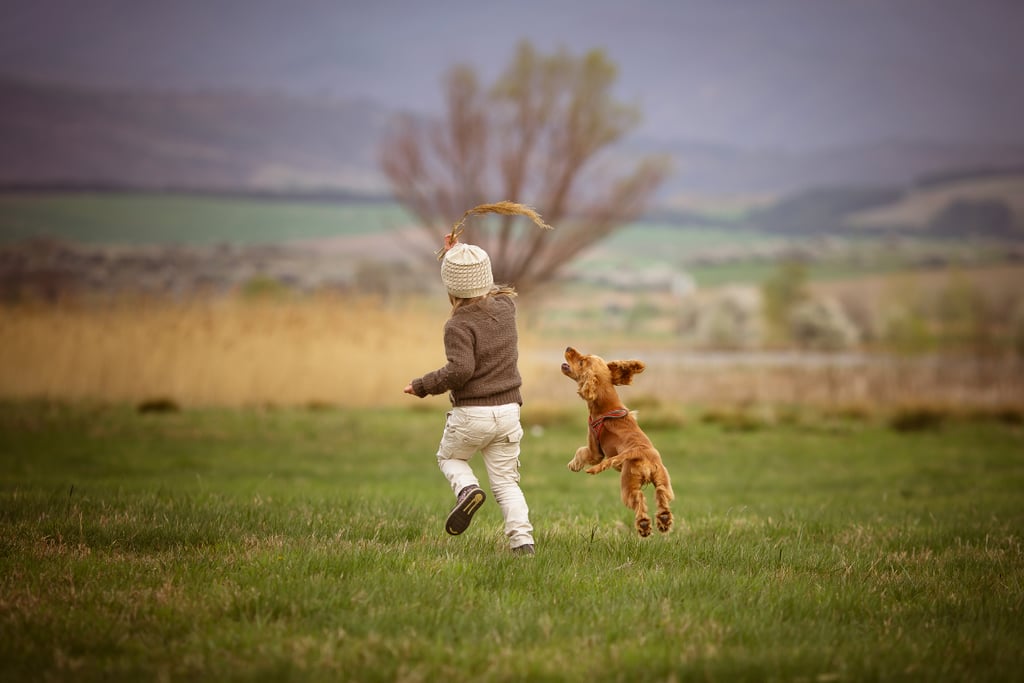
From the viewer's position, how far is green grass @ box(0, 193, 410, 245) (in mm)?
68688

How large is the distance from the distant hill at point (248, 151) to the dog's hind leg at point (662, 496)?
74.2 metres

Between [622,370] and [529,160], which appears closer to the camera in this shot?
[622,370]

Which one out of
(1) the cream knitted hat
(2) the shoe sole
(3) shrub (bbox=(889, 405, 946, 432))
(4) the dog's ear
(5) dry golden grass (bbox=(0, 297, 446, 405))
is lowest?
(2) the shoe sole

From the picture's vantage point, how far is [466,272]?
18.5 feet

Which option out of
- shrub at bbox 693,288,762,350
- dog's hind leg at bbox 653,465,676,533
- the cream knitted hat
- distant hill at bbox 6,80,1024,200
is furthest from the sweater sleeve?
distant hill at bbox 6,80,1024,200

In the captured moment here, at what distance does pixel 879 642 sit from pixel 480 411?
2.49 m

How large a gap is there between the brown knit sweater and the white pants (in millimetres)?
78

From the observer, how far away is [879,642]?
400 centimetres

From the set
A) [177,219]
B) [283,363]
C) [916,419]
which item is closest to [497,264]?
[283,363]

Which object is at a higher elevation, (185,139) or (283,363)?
(185,139)

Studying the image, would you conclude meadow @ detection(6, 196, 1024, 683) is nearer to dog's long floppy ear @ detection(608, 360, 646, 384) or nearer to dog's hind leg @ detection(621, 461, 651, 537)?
dog's hind leg @ detection(621, 461, 651, 537)

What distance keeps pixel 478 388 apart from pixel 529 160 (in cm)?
1593

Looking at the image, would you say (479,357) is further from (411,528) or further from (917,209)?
(917,209)

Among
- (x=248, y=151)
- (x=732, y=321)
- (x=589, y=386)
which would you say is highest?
(x=248, y=151)
